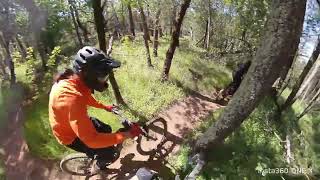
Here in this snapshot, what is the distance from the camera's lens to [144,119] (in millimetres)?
9383

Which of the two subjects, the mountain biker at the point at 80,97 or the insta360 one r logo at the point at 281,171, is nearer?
the mountain biker at the point at 80,97

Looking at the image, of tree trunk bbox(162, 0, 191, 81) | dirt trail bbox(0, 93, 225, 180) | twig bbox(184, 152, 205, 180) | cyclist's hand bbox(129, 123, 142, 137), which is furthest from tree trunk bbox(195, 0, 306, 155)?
tree trunk bbox(162, 0, 191, 81)

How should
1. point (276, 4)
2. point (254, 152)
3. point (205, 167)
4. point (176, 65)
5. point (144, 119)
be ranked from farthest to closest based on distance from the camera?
point (176, 65), point (144, 119), point (254, 152), point (205, 167), point (276, 4)

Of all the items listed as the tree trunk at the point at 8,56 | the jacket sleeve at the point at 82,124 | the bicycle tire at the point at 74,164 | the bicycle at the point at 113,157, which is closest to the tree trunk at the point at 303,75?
the bicycle at the point at 113,157

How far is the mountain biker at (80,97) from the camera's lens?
4.07 meters

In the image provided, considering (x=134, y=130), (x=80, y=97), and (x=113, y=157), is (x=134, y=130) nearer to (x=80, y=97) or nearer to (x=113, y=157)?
(x=113, y=157)

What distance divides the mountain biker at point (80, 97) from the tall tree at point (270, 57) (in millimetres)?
1996

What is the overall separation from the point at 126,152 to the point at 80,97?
380cm

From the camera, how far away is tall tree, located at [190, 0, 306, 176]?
4.59 m

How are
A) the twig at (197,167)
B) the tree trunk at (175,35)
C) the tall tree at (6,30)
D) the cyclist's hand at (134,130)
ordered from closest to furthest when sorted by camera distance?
the cyclist's hand at (134,130) < the twig at (197,167) < the tree trunk at (175,35) < the tall tree at (6,30)

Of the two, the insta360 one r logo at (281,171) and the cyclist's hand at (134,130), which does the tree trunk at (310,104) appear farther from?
the cyclist's hand at (134,130)

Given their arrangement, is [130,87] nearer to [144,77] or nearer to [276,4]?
[144,77]

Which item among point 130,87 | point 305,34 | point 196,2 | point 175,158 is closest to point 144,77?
point 130,87

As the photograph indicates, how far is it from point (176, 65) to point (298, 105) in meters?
5.29
